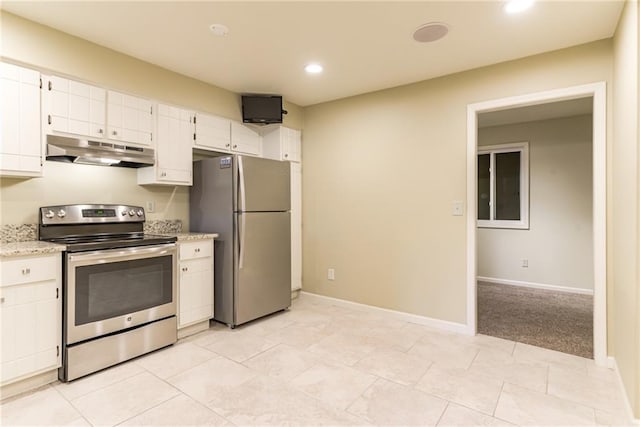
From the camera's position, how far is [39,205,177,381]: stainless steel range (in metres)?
2.23

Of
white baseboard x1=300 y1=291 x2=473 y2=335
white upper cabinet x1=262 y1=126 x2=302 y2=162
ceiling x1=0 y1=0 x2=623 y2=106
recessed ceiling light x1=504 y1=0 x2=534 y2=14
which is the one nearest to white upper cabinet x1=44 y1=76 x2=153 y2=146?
ceiling x1=0 y1=0 x2=623 y2=106

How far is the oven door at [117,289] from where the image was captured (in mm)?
2234

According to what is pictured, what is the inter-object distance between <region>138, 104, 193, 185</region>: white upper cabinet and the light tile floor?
4.85ft

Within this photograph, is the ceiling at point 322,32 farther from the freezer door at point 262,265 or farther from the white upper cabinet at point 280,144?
the freezer door at point 262,265

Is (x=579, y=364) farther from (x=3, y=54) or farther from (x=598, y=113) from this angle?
(x=3, y=54)

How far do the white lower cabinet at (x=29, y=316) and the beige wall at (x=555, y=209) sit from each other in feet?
18.3

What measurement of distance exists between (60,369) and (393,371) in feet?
7.45

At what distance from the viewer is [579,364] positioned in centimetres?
252

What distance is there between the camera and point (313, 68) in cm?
308

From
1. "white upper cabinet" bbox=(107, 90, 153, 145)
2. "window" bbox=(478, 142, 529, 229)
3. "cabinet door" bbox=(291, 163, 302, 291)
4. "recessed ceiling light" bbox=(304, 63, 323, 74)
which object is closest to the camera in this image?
A: "white upper cabinet" bbox=(107, 90, 153, 145)

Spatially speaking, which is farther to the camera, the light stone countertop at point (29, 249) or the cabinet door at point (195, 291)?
the cabinet door at point (195, 291)

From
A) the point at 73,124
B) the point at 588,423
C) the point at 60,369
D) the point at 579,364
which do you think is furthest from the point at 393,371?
the point at 73,124

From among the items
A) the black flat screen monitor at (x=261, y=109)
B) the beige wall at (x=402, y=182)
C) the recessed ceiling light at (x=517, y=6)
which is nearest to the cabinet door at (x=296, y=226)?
the beige wall at (x=402, y=182)

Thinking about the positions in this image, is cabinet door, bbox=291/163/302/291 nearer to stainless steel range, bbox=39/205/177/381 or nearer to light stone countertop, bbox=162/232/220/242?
light stone countertop, bbox=162/232/220/242
